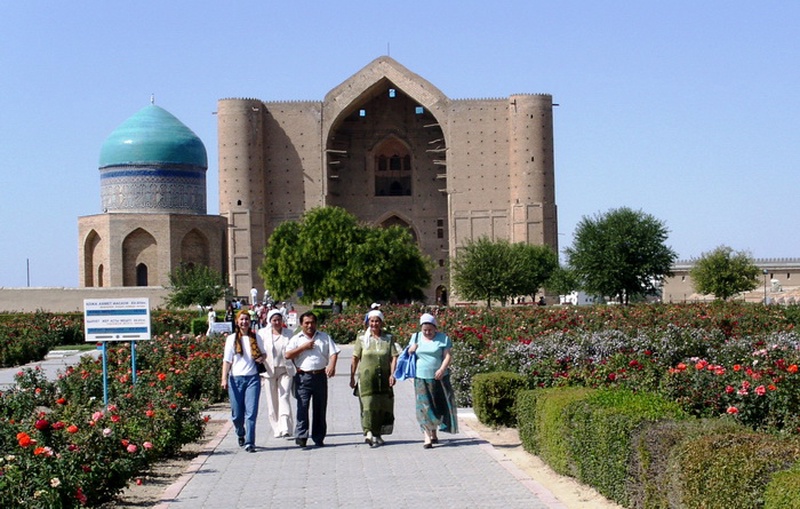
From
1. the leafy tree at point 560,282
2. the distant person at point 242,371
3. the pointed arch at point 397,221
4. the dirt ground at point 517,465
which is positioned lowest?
the dirt ground at point 517,465

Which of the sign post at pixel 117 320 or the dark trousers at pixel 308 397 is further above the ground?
the sign post at pixel 117 320

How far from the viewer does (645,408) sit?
6.80 metres

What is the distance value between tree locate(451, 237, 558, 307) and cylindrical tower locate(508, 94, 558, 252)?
303 centimetres

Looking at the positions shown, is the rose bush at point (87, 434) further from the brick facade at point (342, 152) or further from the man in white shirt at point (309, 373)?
the brick facade at point (342, 152)

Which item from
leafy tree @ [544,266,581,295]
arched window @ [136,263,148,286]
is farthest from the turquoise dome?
leafy tree @ [544,266,581,295]

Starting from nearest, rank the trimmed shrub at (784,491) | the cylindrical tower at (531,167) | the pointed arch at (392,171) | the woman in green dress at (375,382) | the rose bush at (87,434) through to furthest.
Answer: the trimmed shrub at (784,491) → the rose bush at (87,434) → the woman in green dress at (375,382) → the cylindrical tower at (531,167) → the pointed arch at (392,171)

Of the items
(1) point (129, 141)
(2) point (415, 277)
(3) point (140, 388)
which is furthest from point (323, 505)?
(1) point (129, 141)

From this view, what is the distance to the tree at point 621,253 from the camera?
4544 cm

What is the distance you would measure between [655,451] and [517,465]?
7.91 feet

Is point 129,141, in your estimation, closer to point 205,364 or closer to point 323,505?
point 205,364

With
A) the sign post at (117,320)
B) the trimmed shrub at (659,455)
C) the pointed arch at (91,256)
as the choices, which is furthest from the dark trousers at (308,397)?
the pointed arch at (91,256)

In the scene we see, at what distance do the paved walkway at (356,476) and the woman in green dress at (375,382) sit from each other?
0.51 feet

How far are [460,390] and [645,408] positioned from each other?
6.16 metres

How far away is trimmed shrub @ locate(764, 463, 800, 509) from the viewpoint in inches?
182
